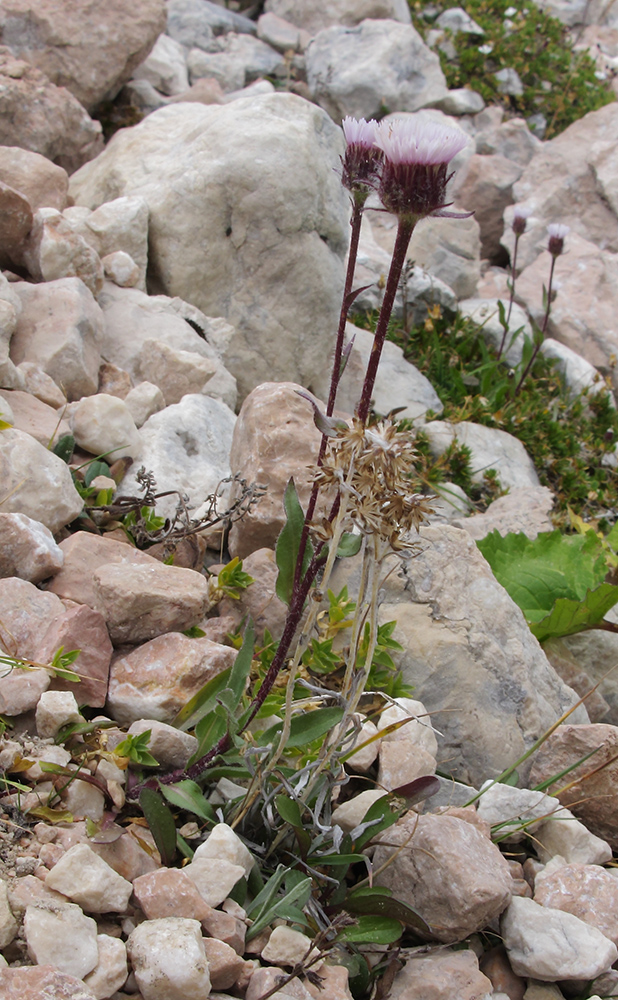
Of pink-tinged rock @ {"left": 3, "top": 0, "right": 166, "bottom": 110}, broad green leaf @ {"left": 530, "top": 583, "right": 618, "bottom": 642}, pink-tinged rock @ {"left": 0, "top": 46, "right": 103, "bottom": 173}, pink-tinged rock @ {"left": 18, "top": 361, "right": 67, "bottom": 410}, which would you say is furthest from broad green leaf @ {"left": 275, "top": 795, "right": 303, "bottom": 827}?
pink-tinged rock @ {"left": 3, "top": 0, "right": 166, "bottom": 110}

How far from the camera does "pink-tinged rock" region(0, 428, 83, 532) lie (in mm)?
2627

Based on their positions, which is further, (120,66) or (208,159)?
(120,66)

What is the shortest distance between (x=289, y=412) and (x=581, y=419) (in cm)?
387

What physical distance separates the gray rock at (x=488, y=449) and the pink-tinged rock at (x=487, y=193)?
12.6 feet

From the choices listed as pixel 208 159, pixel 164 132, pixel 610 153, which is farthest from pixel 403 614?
pixel 610 153

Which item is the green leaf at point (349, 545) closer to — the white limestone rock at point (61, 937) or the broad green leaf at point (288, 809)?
the broad green leaf at point (288, 809)

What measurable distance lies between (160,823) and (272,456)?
1537 mm

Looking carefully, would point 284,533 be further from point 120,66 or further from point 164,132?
point 120,66

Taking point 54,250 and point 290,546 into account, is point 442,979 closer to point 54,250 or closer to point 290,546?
point 290,546

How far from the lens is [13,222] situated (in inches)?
150

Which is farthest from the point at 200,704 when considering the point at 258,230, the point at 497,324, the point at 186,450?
the point at 497,324

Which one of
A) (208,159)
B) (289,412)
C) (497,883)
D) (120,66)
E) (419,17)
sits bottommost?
(497,883)

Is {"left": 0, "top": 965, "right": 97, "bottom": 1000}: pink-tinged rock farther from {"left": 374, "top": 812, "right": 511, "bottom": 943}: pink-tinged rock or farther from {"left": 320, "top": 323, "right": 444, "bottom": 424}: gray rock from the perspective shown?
{"left": 320, "top": 323, "right": 444, "bottom": 424}: gray rock

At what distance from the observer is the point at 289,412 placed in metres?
3.16
